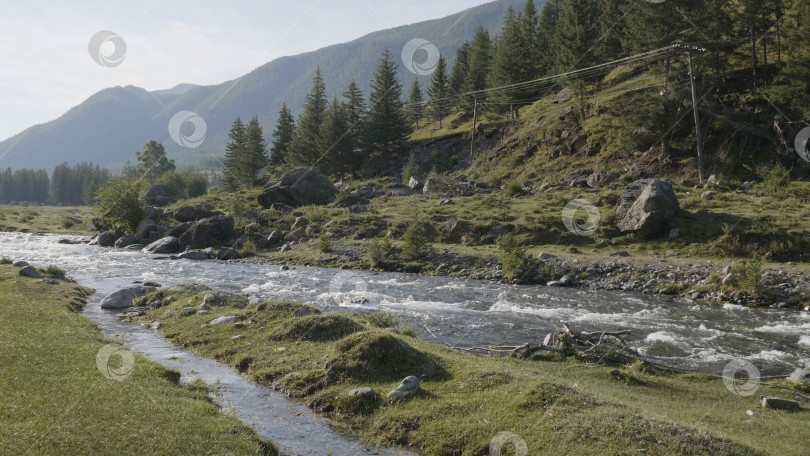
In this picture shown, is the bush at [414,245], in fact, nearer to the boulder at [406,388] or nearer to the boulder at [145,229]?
the boulder at [406,388]

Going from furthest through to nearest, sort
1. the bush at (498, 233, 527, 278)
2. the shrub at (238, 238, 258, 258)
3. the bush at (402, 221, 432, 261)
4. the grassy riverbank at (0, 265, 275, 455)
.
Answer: the shrub at (238, 238, 258, 258) → the bush at (402, 221, 432, 261) → the bush at (498, 233, 527, 278) → the grassy riverbank at (0, 265, 275, 455)

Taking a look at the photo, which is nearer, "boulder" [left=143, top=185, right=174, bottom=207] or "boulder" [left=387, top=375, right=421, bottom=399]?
"boulder" [left=387, top=375, right=421, bottom=399]

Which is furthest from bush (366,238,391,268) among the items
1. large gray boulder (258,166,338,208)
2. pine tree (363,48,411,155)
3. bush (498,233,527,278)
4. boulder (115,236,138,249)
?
pine tree (363,48,411,155)

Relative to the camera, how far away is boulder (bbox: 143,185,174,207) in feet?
293

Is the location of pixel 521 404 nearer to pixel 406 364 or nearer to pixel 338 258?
pixel 406 364

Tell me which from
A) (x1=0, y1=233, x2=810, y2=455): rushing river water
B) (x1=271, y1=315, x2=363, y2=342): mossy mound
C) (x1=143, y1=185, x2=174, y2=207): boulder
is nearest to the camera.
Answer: (x1=0, y1=233, x2=810, y2=455): rushing river water

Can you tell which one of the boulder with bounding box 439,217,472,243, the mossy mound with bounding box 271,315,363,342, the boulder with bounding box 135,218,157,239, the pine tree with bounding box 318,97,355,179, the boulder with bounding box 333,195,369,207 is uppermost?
the pine tree with bounding box 318,97,355,179

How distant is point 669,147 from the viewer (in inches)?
1870

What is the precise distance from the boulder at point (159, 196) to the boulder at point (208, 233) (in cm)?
4186

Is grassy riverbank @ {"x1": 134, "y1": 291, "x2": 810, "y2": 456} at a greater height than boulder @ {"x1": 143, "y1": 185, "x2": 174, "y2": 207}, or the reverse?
boulder @ {"x1": 143, "y1": 185, "x2": 174, "y2": 207}

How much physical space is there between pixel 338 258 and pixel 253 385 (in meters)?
28.2

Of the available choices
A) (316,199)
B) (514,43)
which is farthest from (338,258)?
(514,43)

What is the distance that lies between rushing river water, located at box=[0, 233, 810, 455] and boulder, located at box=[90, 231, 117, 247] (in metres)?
23.8

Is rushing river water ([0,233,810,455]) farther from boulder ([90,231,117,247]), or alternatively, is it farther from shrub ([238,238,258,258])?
boulder ([90,231,117,247])
